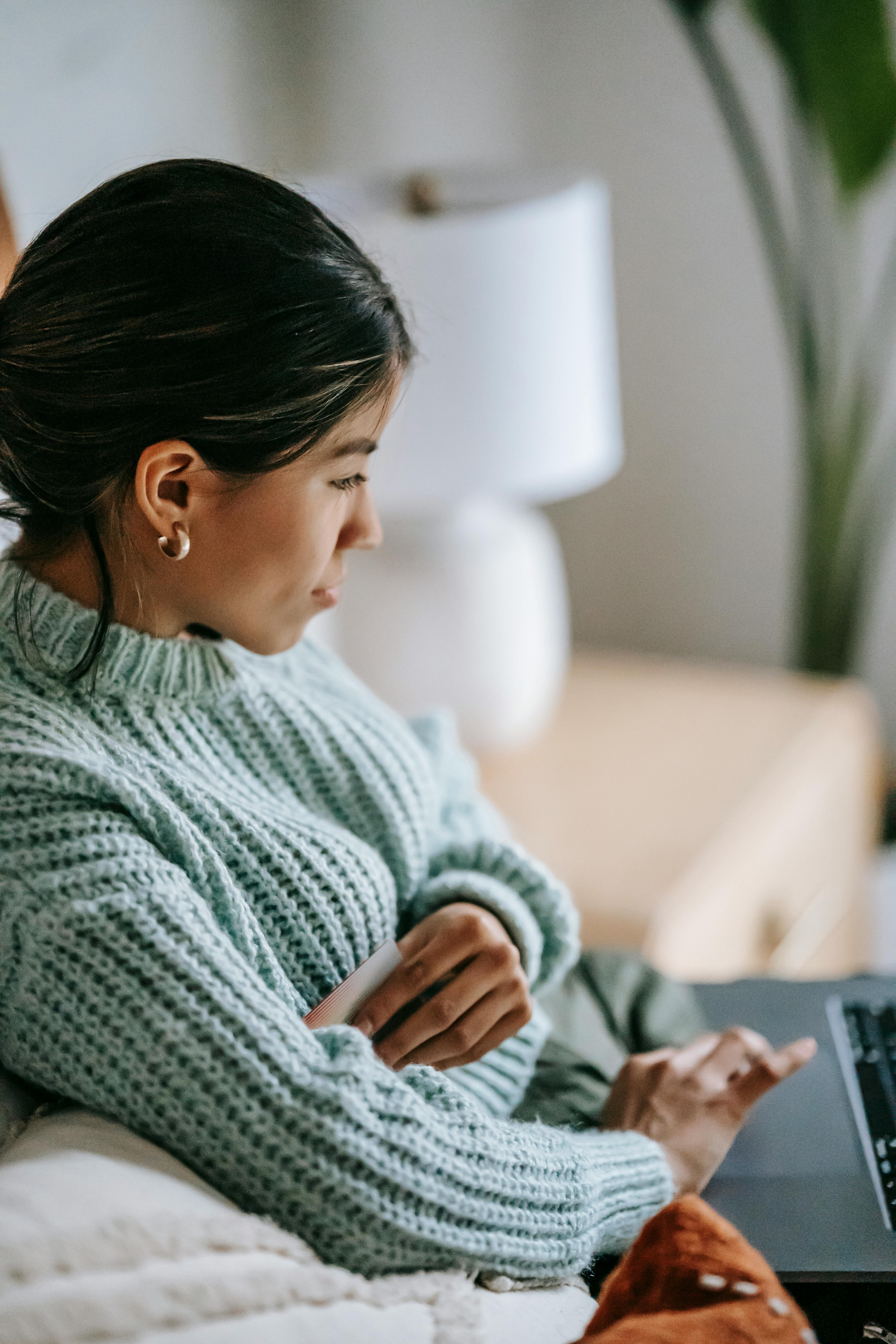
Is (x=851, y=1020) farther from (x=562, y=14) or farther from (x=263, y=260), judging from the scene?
(x=562, y=14)

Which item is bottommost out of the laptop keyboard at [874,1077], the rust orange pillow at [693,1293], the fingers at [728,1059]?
the laptop keyboard at [874,1077]

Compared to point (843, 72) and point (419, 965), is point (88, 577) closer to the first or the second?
point (419, 965)

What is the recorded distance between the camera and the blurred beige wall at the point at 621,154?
50.8 inches

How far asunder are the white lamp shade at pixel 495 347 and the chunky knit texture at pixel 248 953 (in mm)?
525

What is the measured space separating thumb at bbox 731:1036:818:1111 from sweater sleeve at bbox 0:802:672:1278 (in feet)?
0.72

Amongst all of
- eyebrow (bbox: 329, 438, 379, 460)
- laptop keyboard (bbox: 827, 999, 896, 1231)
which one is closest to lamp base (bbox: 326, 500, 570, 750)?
laptop keyboard (bbox: 827, 999, 896, 1231)

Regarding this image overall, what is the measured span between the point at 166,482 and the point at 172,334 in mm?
77

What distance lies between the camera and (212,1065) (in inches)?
22.7

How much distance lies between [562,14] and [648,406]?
58 centimetres

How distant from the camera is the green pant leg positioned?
0.81 m

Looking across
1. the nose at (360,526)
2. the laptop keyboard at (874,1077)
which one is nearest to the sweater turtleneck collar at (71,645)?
the nose at (360,526)

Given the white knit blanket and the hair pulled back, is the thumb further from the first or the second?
the hair pulled back

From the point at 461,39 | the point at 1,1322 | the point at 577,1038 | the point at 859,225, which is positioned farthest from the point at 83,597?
the point at 859,225

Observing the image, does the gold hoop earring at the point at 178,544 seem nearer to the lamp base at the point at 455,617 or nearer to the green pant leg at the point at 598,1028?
the green pant leg at the point at 598,1028
